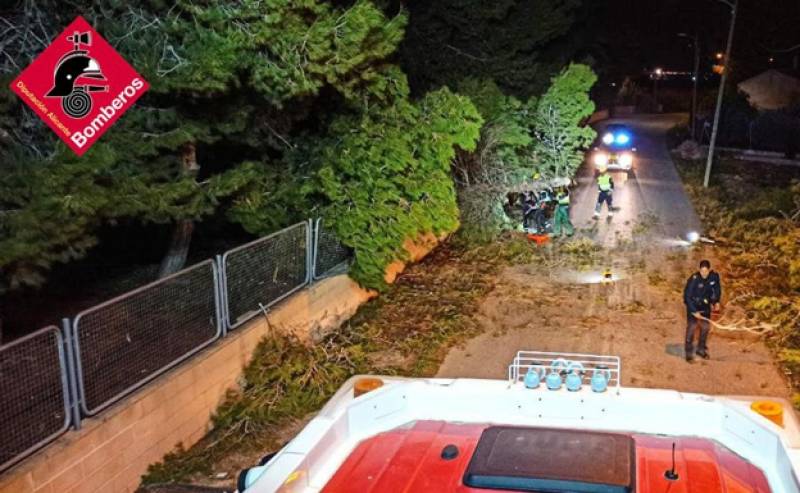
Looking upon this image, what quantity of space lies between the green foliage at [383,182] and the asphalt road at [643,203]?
19.2 ft

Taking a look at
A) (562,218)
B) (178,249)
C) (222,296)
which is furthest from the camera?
(562,218)

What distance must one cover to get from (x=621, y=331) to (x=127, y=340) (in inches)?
272

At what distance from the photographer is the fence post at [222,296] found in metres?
8.59

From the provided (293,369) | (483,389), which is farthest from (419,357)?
(483,389)

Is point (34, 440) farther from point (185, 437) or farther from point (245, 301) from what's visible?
point (245, 301)

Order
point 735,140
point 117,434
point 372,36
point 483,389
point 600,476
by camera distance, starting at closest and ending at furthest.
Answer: point 600,476 → point 483,389 → point 117,434 → point 372,36 → point 735,140

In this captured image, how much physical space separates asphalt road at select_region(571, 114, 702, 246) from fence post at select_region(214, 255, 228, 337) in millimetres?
10103

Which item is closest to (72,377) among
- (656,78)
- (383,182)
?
(383,182)

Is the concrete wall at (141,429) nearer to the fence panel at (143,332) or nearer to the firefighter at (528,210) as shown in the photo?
the fence panel at (143,332)

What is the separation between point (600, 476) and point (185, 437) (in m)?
5.38

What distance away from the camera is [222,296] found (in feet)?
28.3

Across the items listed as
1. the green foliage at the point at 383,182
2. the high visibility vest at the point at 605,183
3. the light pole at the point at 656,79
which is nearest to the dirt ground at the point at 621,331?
the green foliage at the point at 383,182

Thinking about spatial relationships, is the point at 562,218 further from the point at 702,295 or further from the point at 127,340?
the point at 127,340

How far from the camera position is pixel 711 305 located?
30.8 ft
